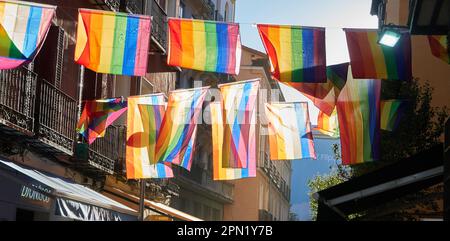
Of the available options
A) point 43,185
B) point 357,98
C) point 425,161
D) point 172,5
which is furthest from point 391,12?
point 425,161

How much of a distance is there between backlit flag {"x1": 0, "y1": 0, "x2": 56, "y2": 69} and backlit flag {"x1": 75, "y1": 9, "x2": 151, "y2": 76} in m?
0.73

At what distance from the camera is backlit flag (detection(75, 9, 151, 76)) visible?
1138 centimetres

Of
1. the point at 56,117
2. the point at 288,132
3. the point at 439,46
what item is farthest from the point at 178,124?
the point at 439,46

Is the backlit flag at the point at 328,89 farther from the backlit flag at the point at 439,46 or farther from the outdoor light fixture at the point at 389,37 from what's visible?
the backlit flag at the point at 439,46

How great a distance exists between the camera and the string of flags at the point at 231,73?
1136cm

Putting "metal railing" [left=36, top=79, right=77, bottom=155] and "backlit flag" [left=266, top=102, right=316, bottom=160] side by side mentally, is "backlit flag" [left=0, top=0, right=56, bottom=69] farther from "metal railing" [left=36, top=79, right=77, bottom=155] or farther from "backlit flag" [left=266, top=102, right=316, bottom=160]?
"backlit flag" [left=266, top=102, right=316, bottom=160]

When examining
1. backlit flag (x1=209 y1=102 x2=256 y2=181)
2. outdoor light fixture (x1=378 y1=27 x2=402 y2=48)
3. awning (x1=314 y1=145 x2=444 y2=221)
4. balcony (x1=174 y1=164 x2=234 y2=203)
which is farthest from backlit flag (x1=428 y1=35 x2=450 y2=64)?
balcony (x1=174 y1=164 x2=234 y2=203)

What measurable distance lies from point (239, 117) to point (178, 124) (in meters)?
1.09

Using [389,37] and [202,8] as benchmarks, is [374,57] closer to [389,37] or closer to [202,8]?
[389,37]

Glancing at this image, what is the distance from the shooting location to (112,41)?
37.5 ft

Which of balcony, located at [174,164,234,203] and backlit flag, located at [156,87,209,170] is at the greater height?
balcony, located at [174,164,234,203]

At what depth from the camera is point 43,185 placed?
38.5 ft

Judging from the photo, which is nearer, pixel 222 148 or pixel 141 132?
pixel 222 148
